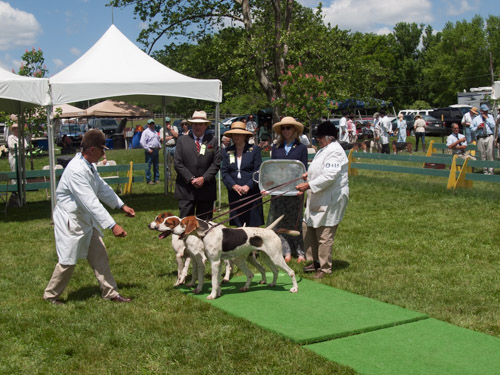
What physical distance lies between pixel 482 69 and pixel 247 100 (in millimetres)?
33706

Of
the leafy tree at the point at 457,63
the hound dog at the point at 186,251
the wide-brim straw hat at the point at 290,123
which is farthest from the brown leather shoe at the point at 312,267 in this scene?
the leafy tree at the point at 457,63

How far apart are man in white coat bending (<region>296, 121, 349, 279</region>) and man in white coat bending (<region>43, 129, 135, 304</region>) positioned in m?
2.33

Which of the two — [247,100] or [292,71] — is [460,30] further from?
[292,71]

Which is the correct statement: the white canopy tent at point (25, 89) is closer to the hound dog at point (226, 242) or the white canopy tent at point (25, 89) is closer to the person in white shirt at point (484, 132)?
the hound dog at point (226, 242)

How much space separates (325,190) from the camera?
7.67 metres

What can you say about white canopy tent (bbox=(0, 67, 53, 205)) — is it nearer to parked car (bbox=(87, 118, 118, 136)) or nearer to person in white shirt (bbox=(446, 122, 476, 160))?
person in white shirt (bbox=(446, 122, 476, 160))

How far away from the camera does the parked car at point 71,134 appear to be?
127ft

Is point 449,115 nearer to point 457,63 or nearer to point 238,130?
point 238,130

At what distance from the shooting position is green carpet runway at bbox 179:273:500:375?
16.3 feet

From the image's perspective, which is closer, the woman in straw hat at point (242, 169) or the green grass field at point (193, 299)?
the green grass field at point (193, 299)

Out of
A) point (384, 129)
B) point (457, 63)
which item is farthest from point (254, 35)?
point (457, 63)

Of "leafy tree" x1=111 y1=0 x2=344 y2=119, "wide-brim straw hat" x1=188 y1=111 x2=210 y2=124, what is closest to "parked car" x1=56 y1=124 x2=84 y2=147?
"leafy tree" x1=111 y1=0 x2=344 y2=119

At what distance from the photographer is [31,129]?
19.6m

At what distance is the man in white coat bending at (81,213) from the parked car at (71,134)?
31872 millimetres
